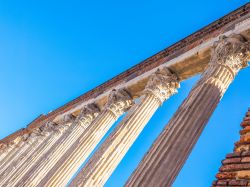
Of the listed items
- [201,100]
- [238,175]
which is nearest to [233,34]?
[201,100]

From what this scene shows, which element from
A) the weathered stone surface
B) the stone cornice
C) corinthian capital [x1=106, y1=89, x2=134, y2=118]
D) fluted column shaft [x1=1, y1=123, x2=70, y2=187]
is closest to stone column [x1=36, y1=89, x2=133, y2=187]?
corinthian capital [x1=106, y1=89, x2=134, y2=118]

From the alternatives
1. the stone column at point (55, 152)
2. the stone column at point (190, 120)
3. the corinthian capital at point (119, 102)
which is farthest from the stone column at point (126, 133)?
the stone column at point (55, 152)

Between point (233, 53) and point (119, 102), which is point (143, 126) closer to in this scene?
point (119, 102)

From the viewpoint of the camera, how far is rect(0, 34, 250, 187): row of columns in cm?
824

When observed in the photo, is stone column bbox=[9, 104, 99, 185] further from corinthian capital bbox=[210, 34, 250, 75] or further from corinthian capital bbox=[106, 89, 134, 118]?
corinthian capital bbox=[210, 34, 250, 75]

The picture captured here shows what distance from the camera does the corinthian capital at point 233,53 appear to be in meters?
11.2

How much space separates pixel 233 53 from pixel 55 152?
11156mm

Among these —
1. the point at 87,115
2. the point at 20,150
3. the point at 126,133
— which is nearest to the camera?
the point at 126,133

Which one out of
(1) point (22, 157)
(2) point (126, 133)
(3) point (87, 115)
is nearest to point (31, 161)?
(1) point (22, 157)

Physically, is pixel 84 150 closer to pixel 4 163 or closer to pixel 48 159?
pixel 48 159

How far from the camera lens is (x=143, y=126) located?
13.4 m

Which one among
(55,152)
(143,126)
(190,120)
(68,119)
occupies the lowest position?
(190,120)

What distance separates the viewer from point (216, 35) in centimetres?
1374

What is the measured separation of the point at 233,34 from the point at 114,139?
21.8 ft
